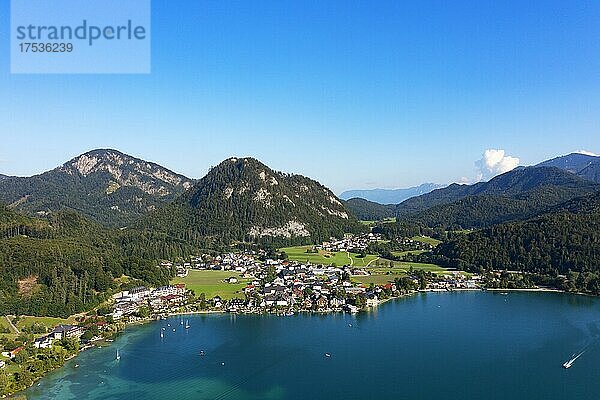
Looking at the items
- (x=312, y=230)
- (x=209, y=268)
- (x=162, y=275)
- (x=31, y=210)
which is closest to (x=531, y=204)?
(x=312, y=230)

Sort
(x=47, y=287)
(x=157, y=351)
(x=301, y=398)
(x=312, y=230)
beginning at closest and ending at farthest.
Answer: (x=301, y=398) < (x=157, y=351) < (x=47, y=287) < (x=312, y=230)

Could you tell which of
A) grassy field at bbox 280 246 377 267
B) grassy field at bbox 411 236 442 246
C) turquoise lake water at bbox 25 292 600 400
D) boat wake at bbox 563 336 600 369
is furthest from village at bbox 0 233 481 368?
grassy field at bbox 411 236 442 246

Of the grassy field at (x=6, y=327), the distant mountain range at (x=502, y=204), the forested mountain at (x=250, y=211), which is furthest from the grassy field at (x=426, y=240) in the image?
the grassy field at (x=6, y=327)

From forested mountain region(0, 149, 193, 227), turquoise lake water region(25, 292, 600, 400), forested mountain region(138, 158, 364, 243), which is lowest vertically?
turquoise lake water region(25, 292, 600, 400)

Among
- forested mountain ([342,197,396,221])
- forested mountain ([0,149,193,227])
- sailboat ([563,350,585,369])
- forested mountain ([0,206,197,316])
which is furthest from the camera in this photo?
forested mountain ([342,197,396,221])

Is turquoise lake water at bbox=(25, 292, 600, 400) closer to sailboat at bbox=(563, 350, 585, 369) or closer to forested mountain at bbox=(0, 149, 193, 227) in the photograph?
sailboat at bbox=(563, 350, 585, 369)

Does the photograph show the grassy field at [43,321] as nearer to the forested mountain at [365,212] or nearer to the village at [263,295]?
the village at [263,295]

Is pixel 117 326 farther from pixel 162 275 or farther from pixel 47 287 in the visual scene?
pixel 162 275
